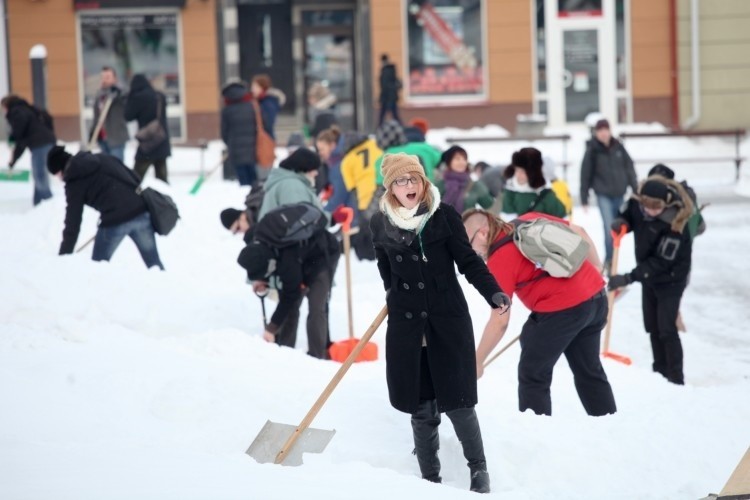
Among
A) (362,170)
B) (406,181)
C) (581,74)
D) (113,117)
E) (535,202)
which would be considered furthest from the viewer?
(581,74)

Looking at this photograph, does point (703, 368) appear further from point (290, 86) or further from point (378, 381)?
point (290, 86)

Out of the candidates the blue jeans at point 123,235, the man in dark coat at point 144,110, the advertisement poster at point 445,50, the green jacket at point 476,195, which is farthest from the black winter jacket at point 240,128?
the advertisement poster at point 445,50

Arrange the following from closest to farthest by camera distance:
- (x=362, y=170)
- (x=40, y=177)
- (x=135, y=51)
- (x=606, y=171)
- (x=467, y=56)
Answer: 1. (x=362, y=170)
2. (x=606, y=171)
3. (x=40, y=177)
4. (x=467, y=56)
5. (x=135, y=51)

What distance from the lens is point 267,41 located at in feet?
89.8

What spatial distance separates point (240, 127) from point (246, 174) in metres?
0.69

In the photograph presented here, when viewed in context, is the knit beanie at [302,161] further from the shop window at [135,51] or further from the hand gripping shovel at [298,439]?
the shop window at [135,51]

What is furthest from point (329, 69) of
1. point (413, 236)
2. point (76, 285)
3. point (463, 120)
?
point (413, 236)

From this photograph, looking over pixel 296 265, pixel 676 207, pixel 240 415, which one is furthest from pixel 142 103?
pixel 240 415

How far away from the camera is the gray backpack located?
22.8 ft

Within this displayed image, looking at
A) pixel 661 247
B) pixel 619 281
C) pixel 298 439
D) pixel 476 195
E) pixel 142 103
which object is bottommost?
pixel 298 439

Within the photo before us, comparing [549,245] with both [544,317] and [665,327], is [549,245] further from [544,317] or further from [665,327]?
[665,327]

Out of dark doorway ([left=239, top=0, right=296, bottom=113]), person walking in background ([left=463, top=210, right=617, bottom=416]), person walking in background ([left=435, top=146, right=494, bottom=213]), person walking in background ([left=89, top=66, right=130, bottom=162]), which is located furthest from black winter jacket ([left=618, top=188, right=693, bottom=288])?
dark doorway ([left=239, top=0, right=296, bottom=113])

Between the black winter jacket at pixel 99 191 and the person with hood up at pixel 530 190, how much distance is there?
2902mm

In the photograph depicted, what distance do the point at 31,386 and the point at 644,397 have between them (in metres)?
3.66
